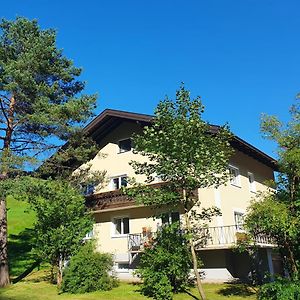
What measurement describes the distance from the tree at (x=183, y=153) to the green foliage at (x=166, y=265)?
94 cm

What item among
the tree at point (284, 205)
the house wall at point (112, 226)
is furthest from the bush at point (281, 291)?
the house wall at point (112, 226)

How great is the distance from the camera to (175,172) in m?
15.9

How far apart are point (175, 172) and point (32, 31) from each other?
42.2 feet

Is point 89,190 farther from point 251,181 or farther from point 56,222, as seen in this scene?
point 251,181

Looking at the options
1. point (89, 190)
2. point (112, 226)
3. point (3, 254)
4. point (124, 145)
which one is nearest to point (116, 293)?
point (3, 254)

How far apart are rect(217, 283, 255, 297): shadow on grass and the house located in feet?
3.69

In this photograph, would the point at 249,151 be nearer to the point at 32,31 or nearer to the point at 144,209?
the point at 144,209

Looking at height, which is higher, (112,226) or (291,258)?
(112,226)

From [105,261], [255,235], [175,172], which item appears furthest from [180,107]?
[105,261]

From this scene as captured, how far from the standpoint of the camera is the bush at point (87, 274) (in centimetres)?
1838

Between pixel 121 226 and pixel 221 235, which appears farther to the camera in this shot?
pixel 121 226

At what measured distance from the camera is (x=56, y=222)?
2048 cm

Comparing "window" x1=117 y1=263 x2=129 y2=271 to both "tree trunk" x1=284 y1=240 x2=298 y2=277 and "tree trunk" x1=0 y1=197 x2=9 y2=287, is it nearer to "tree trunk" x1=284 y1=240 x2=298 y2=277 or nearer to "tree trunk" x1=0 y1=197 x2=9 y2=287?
"tree trunk" x1=0 y1=197 x2=9 y2=287

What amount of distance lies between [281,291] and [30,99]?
51.2 feet
